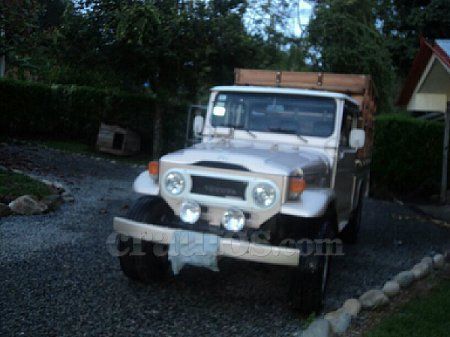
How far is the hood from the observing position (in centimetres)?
470

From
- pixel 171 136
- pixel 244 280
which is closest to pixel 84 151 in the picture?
pixel 171 136

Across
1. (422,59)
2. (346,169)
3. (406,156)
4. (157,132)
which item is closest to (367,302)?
(346,169)

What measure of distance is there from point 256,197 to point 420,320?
172 centimetres

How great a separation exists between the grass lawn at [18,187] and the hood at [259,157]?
3.80 m

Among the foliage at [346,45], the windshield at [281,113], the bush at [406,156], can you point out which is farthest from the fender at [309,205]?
the foliage at [346,45]

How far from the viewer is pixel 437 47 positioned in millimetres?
8602

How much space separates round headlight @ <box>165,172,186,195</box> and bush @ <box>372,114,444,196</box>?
380 inches

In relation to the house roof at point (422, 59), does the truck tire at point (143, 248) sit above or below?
below

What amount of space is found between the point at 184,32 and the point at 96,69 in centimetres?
273

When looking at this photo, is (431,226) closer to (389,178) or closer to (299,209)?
(389,178)

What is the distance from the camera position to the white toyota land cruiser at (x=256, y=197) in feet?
14.9

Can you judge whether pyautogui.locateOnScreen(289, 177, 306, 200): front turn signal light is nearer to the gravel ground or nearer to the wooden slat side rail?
the gravel ground

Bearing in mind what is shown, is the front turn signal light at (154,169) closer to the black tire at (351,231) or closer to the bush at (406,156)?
the black tire at (351,231)

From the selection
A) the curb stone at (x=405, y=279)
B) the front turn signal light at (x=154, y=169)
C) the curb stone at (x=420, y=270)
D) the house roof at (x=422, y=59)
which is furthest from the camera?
the house roof at (x=422, y=59)
